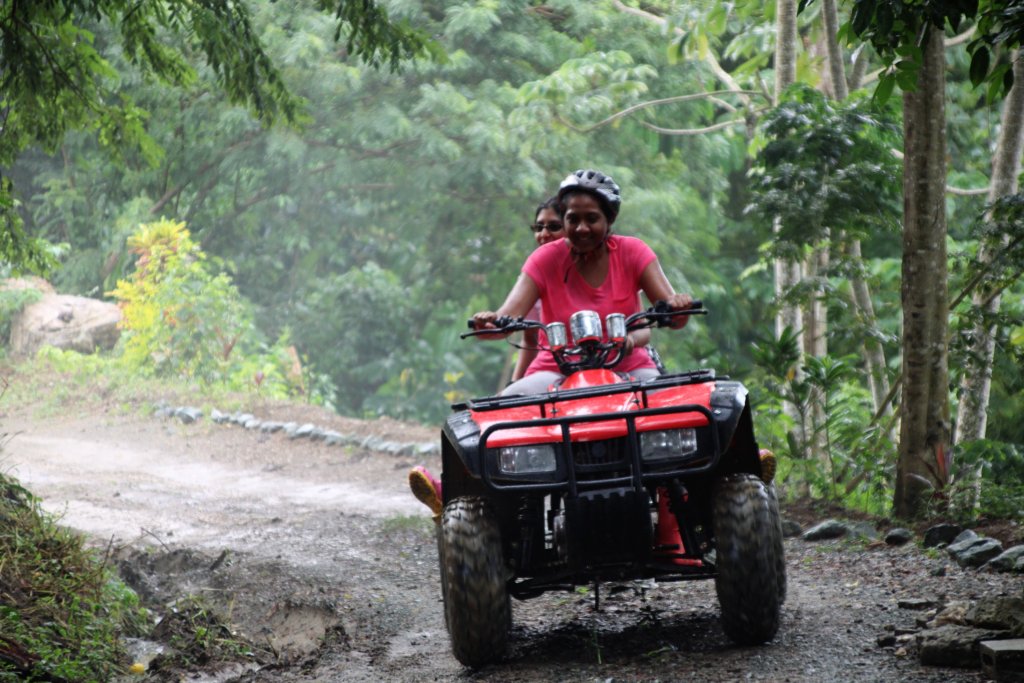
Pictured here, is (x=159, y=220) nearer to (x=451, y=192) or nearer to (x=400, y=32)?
(x=451, y=192)

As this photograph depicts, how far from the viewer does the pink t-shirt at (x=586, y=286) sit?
5.46 m

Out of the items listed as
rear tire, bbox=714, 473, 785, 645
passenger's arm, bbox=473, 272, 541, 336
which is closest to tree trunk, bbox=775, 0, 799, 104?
passenger's arm, bbox=473, 272, 541, 336

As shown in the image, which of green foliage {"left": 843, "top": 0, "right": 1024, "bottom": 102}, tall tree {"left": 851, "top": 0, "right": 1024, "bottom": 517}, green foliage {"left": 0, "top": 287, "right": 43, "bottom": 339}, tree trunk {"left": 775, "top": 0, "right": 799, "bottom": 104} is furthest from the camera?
green foliage {"left": 0, "top": 287, "right": 43, "bottom": 339}

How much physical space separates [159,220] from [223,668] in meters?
15.5

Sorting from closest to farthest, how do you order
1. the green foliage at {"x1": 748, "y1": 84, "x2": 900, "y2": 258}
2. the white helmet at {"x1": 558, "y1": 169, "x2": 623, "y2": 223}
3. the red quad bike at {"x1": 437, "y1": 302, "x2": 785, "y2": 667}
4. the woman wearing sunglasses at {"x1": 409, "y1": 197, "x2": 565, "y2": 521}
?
the red quad bike at {"x1": 437, "y1": 302, "x2": 785, "y2": 667}, the woman wearing sunglasses at {"x1": 409, "y1": 197, "x2": 565, "y2": 521}, the white helmet at {"x1": 558, "y1": 169, "x2": 623, "y2": 223}, the green foliage at {"x1": 748, "y1": 84, "x2": 900, "y2": 258}

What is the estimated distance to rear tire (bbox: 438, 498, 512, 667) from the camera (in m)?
4.57

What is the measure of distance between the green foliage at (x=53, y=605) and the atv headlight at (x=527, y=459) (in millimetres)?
1958

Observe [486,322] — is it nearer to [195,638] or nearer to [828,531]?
[195,638]

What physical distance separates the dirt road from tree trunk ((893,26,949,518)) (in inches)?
28.3

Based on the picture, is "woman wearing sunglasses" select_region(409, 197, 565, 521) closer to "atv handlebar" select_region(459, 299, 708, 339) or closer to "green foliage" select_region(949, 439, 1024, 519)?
"atv handlebar" select_region(459, 299, 708, 339)

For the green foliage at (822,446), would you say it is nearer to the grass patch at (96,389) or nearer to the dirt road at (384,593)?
the dirt road at (384,593)

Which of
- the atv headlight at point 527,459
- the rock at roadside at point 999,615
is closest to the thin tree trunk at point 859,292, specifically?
the rock at roadside at point 999,615

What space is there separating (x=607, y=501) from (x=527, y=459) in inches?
14.1

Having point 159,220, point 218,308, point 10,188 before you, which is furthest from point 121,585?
point 159,220
